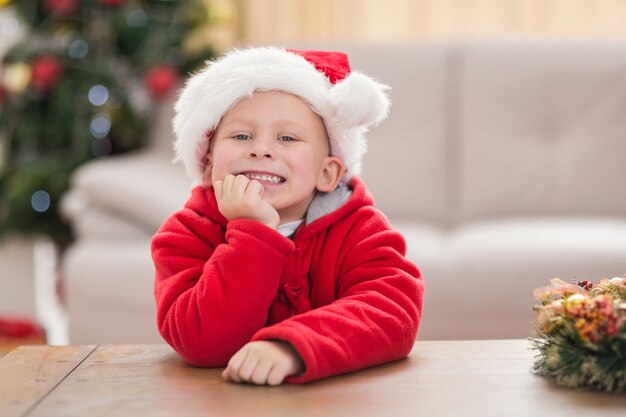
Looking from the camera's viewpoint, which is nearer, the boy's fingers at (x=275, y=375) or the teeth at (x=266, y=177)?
the boy's fingers at (x=275, y=375)

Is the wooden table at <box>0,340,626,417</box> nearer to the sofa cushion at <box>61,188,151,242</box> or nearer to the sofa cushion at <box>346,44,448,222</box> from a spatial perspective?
the sofa cushion at <box>61,188,151,242</box>

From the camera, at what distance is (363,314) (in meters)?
1.22

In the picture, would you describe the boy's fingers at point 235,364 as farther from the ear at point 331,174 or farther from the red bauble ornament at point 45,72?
the red bauble ornament at point 45,72

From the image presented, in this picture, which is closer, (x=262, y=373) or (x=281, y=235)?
(x=262, y=373)

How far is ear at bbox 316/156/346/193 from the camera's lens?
1406 mm

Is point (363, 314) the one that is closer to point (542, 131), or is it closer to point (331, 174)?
point (331, 174)

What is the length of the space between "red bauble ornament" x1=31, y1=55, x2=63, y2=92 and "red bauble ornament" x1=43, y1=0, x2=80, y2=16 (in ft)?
0.51

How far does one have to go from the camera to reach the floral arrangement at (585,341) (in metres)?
1.10

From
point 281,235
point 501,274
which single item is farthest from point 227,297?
point 501,274

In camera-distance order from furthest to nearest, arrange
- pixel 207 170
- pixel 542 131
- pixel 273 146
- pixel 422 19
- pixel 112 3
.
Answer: pixel 422 19, pixel 112 3, pixel 542 131, pixel 207 170, pixel 273 146

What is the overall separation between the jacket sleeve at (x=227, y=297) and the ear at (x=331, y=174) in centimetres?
19

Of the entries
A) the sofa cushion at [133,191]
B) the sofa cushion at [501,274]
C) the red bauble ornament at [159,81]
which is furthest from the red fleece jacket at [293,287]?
the red bauble ornament at [159,81]

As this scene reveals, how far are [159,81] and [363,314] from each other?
2.05 metres

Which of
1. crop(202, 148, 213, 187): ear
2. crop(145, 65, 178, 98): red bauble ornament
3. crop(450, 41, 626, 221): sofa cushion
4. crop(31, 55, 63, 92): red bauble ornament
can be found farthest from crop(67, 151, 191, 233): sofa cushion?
crop(202, 148, 213, 187): ear
